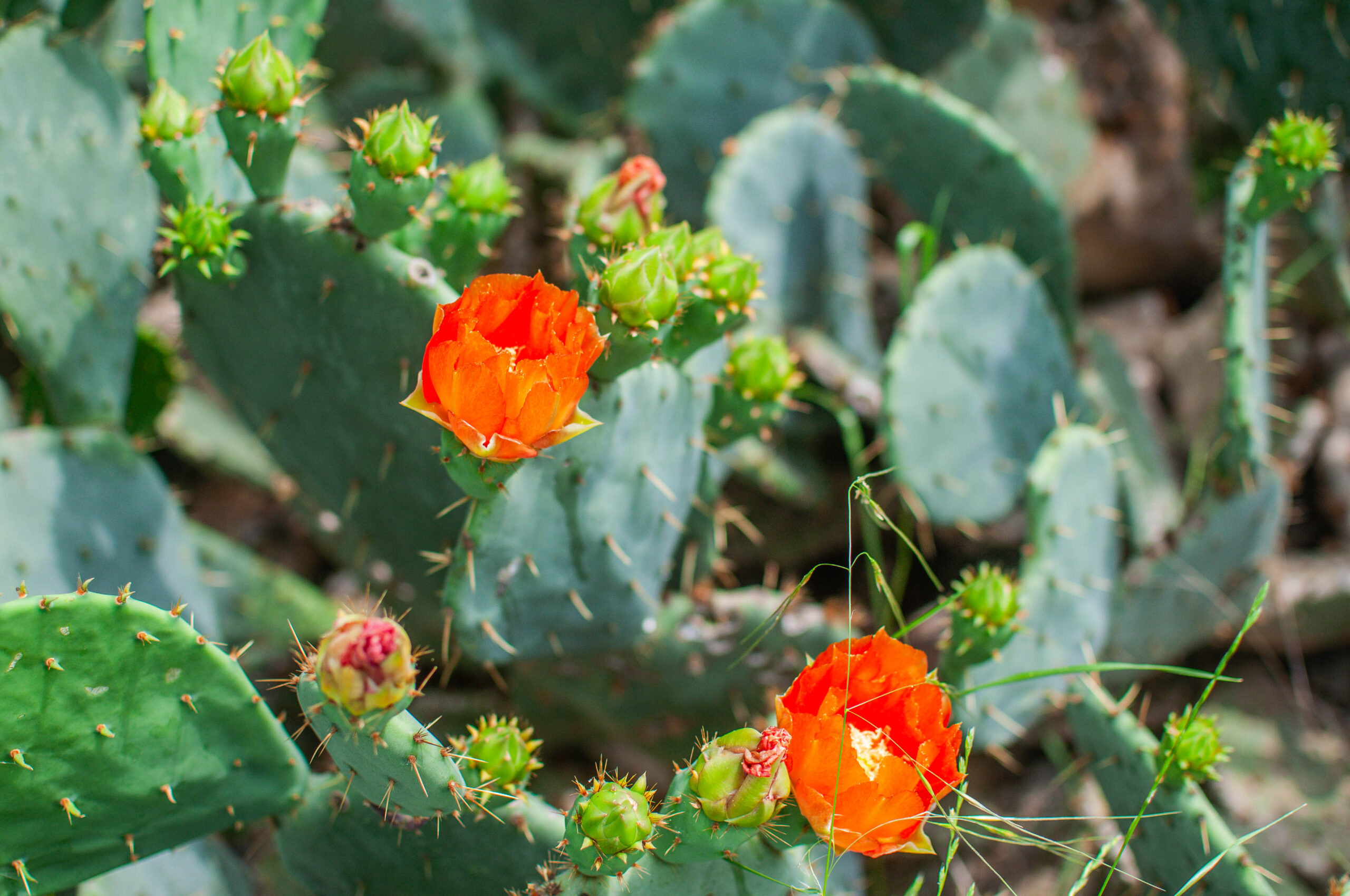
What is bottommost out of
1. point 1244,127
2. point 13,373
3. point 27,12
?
point 13,373

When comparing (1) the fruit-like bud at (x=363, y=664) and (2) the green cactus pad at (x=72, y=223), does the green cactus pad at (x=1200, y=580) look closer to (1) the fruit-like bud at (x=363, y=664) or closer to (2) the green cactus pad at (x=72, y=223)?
(1) the fruit-like bud at (x=363, y=664)

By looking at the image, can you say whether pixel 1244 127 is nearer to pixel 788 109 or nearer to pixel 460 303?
pixel 788 109

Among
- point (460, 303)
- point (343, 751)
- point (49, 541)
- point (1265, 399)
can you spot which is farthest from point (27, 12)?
point (1265, 399)

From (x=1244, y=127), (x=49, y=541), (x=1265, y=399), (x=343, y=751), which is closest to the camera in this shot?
(x=343, y=751)

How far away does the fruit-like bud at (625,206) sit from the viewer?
3.77 feet

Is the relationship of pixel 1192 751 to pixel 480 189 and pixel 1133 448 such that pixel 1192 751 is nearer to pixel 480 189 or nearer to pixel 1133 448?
pixel 1133 448

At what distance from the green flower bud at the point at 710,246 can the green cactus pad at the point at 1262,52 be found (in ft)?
4.45

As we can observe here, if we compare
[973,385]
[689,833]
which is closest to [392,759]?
[689,833]

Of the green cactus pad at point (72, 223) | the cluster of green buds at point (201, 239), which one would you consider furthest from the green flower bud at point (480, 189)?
the green cactus pad at point (72, 223)

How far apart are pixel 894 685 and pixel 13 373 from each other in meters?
2.27

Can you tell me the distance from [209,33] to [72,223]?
362 mm

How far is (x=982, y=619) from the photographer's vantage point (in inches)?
49.0

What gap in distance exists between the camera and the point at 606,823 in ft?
2.74

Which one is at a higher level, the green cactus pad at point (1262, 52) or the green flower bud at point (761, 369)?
the green cactus pad at point (1262, 52)
